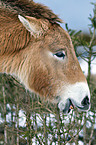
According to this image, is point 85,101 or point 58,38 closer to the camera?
point 85,101

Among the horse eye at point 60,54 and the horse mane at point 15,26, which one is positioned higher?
the horse mane at point 15,26

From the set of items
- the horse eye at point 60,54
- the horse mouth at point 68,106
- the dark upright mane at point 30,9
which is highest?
the dark upright mane at point 30,9

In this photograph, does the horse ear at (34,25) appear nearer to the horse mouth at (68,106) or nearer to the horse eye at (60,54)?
the horse eye at (60,54)

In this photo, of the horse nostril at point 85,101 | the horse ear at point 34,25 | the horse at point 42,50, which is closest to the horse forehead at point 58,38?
the horse at point 42,50

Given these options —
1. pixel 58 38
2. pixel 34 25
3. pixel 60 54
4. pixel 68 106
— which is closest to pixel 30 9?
pixel 34 25

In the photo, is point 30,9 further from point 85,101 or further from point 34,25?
point 85,101

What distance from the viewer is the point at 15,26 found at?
253 cm

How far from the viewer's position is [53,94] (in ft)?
8.57

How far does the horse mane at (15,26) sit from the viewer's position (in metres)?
2.53

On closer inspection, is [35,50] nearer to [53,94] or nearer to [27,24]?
[27,24]

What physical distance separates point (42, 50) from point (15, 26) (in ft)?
1.49

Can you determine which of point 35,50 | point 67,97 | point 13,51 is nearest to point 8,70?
point 13,51

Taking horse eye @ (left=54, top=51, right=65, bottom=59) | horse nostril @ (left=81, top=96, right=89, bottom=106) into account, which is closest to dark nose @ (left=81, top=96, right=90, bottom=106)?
horse nostril @ (left=81, top=96, right=89, bottom=106)

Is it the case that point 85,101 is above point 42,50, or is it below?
below
